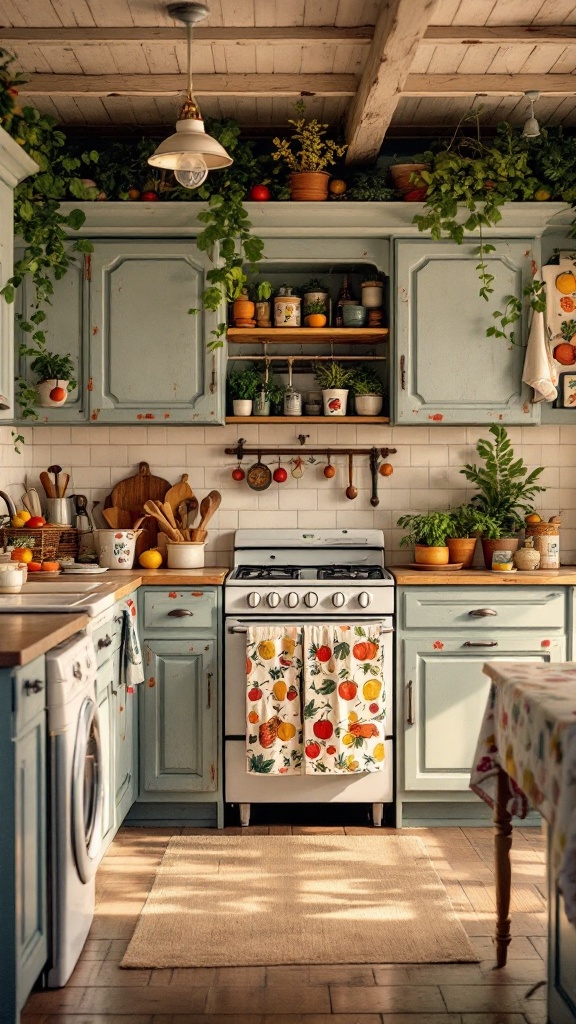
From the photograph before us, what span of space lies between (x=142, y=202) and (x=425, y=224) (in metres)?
1.23

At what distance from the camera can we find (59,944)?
2.69 m

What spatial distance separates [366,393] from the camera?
14.7ft

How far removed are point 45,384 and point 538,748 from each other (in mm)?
2854

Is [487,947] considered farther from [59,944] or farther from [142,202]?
[142,202]

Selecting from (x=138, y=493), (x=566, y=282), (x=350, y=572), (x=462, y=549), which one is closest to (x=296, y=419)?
(x=350, y=572)

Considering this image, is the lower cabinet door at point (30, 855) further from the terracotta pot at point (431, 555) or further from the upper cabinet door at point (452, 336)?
the upper cabinet door at point (452, 336)

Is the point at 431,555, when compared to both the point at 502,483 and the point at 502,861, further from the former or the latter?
the point at 502,861

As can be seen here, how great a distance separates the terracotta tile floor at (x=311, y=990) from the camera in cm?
259

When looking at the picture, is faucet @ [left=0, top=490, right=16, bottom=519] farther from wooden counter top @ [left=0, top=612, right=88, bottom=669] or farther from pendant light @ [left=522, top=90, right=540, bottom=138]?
pendant light @ [left=522, top=90, right=540, bottom=138]

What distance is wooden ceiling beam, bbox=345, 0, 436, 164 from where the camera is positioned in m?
3.00

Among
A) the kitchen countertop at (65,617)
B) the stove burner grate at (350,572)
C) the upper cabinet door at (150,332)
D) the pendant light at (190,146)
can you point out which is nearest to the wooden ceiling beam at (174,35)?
the pendant light at (190,146)

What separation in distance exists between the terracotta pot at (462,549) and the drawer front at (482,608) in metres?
0.39

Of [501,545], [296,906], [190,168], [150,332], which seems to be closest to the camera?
[190,168]

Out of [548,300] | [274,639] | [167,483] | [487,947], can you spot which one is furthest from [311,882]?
[548,300]
